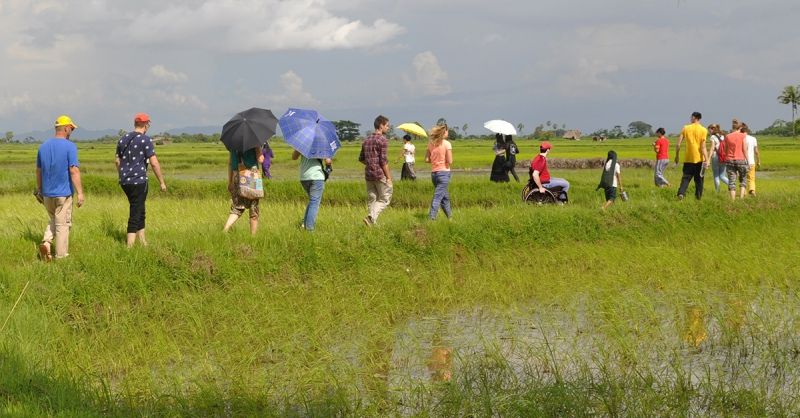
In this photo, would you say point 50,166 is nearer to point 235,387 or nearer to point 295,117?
point 295,117

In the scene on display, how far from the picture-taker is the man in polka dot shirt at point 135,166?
7719 millimetres

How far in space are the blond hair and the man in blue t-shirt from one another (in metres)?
4.62

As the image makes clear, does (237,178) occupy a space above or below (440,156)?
below

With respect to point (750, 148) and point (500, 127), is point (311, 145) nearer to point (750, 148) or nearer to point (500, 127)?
point (500, 127)

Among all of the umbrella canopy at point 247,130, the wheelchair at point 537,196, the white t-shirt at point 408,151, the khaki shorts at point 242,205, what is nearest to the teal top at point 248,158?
the umbrella canopy at point 247,130

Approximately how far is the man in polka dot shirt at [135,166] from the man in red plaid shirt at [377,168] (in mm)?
2579

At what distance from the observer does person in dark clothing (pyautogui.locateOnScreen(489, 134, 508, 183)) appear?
567 inches

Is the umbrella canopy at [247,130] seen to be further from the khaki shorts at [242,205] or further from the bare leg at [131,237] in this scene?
the bare leg at [131,237]

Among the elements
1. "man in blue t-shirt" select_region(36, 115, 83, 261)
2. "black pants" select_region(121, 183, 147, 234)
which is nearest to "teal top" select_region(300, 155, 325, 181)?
"black pants" select_region(121, 183, 147, 234)

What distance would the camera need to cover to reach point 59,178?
7.16 meters

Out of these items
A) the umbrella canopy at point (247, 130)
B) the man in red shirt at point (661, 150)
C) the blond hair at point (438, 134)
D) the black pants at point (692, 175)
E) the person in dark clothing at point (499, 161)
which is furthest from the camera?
the man in red shirt at point (661, 150)

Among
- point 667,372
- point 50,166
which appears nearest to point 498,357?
point 667,372

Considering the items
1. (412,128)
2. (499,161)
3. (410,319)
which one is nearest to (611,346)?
(410,319)

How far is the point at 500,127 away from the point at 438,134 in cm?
468
